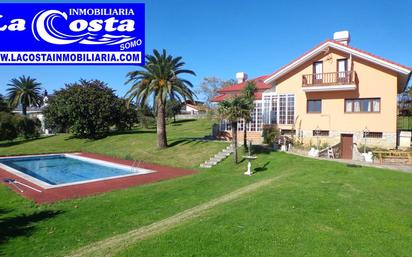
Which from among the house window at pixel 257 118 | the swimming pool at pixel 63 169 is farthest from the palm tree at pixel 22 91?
the house window at pixel 257 118

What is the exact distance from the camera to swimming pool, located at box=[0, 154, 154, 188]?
72.1ft

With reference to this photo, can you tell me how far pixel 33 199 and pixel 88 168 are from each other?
12.9 m

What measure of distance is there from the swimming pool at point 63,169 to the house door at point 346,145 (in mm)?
15494

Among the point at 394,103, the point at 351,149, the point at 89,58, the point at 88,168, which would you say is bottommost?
the point at 88,168

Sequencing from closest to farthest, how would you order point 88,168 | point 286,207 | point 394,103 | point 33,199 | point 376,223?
1. point 376,223
2. point 286,207
3. point 33,199
4. point 394,103
5. point 88,168

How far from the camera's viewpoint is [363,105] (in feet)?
79.8

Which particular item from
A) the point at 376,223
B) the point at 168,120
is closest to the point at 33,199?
the point at 376,223

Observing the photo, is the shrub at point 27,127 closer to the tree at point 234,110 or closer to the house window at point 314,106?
the tree at point 234,110

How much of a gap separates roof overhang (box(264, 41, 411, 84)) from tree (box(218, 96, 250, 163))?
648 cm

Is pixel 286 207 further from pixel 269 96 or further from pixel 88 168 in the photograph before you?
pixel 88 168

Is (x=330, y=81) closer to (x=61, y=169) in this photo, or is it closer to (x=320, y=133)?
(x=320, y=133)

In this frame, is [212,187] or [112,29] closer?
[212,187]

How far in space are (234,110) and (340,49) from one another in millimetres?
10290

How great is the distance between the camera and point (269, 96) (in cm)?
2855
